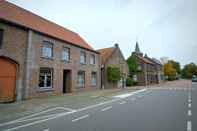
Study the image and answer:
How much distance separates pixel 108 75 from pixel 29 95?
1545cm

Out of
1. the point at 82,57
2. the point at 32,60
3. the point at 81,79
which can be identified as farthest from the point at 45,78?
the point at 82,57

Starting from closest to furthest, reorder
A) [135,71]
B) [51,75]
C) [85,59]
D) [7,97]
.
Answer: [7,97], [51,75], [85,59], [135,71]

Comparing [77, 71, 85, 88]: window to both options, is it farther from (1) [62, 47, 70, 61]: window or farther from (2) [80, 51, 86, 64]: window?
(1) [62, 47, 70, 61]: window

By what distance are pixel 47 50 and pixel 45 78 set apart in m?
2.85

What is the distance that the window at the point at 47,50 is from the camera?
1648cm

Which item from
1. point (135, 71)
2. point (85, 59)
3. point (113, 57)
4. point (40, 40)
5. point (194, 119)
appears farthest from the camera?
point (135, 71)

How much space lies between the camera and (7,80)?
1278 cm

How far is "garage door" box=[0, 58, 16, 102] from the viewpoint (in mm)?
12438

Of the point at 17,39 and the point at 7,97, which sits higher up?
the point at 17,39

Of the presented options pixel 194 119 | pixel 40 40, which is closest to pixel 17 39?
pixel 40 40

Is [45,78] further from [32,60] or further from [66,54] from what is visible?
[66,54]

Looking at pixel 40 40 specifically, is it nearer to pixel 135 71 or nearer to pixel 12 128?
pixel 12 128

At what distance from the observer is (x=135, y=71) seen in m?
45.3

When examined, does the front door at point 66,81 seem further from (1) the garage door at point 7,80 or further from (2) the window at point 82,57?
(1) the garage door at point 7,80
